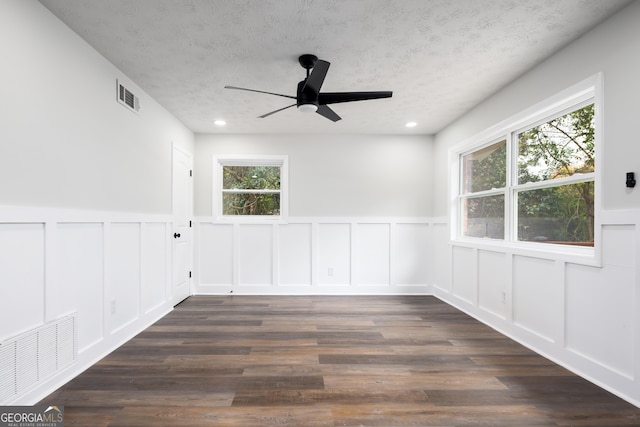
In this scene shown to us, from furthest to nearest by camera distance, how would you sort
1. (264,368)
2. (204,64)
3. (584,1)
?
(204,64)
(264,368)
(584,1)

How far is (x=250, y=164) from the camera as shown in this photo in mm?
5012

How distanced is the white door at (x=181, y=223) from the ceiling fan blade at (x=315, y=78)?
240 cm

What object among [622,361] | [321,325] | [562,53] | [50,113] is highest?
[562,53]

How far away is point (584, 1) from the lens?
1.97 m

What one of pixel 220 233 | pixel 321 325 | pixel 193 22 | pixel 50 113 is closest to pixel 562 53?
pixel 193 22

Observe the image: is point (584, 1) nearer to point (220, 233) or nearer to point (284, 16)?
point (284, 16)

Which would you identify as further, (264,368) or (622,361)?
(264,368)

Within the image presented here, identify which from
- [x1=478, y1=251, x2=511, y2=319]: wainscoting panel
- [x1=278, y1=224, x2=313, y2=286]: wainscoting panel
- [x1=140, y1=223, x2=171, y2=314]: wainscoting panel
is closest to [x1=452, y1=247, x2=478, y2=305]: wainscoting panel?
[x1=478, y1=251, x2=511, y2=319]: wainscoting panel

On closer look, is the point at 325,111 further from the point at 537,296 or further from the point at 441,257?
the point at 441,257

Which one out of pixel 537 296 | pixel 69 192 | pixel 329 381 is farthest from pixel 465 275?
pixel 69 192

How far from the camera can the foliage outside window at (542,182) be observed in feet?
8.18

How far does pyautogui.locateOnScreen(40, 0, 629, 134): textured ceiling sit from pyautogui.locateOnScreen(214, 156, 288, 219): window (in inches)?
58.7

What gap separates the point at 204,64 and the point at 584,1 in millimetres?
2768

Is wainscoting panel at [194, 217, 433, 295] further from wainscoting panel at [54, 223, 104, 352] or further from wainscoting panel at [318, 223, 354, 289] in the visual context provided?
wainscoting panel at [54, 223, 104, 352]
